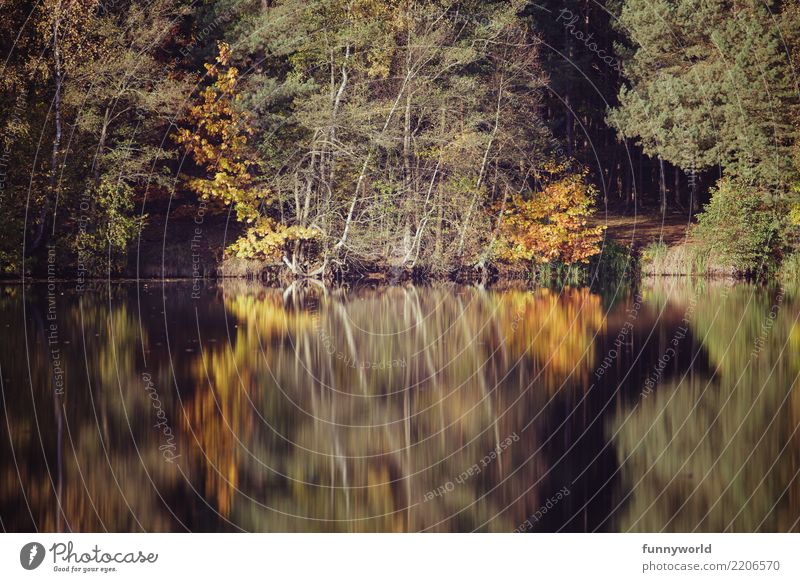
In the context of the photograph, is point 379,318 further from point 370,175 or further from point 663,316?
point 370,175

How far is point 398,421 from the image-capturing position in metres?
13.2

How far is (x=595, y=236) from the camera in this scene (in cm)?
3353

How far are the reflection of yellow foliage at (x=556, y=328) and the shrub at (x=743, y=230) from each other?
15.4ft

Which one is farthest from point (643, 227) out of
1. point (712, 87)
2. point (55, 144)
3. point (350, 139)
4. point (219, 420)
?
point (219, 420)

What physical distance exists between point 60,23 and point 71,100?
193 centimetres

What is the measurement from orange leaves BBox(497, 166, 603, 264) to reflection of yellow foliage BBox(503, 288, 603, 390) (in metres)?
3.90

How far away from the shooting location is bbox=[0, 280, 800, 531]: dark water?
9.73m

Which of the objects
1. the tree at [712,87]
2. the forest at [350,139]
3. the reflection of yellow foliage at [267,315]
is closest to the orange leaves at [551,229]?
the forest at [350,139]

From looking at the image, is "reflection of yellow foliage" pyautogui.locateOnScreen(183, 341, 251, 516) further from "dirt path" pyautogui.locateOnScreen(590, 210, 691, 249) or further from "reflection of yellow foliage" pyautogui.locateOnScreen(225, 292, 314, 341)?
"dirt path" pyautogui.locateOnScreen(590, 210, 691, 249)

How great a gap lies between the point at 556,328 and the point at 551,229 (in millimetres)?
11852
